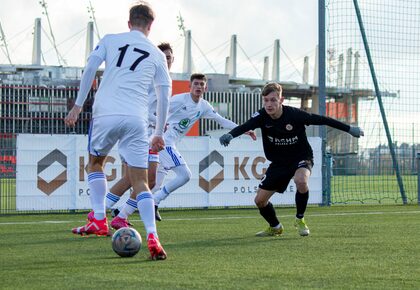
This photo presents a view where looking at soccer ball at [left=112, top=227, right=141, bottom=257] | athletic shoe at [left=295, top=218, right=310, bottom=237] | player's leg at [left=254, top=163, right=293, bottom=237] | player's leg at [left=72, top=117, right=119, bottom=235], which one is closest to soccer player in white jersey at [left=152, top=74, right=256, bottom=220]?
player's leg at [left=254, top=163, right=293, bottom=237]

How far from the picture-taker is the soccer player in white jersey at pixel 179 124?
1352 cm

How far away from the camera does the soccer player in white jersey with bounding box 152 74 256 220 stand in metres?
13.5

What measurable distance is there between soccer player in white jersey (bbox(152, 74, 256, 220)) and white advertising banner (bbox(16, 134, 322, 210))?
3.69 meters

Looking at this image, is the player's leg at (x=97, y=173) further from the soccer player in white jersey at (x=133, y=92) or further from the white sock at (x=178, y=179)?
the white sock at (x=178, y=179)

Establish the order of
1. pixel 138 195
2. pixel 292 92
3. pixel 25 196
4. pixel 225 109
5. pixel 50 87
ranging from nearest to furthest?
pixel 138 195, pixel 25 196, pixel 50 87, pixel 225 109, pixel 292 92

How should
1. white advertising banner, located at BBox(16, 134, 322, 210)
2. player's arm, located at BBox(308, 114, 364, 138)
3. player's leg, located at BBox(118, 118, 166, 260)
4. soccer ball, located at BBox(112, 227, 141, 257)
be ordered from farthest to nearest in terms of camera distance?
white advertising banner, located at BBox(16, 134, 322, 210)
player's arm, located at BBox(308, 114, 364, 138)
player's leg, located at BBox(118, 118, 166, 260)
soccer ball, located at BBox(112, 227, 141, 257)

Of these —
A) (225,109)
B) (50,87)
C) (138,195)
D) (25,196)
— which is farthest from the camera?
(225,109)

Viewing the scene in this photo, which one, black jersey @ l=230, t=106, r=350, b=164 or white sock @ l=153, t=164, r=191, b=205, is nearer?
black jersey @ l=230, t=106, r=350, b=164

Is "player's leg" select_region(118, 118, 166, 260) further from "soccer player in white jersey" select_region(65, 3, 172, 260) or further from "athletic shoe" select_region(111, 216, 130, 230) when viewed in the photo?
"athletic shoe" select_region(111, 216, 130, 230)

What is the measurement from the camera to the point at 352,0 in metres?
21.1

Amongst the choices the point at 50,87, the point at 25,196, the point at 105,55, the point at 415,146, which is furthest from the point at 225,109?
the point at 105,55

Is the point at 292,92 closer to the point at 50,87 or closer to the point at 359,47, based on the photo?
the point at 50,87

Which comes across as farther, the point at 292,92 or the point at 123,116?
the point at 292,92

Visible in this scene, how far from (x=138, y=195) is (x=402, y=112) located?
14.3 m
